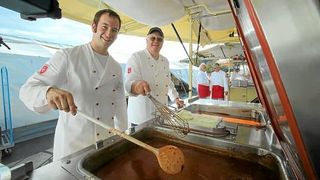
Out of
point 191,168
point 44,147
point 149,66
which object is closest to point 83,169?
point 191,168

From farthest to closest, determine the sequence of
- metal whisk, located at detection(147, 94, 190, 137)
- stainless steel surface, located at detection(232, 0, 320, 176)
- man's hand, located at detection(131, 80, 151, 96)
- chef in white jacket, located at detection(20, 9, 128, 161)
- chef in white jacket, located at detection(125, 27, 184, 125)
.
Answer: chef in white jacket, located at detection(125, 27, 184, 125) → man's hand, located at detection(131, 80, 151, 96) → chef in white jacket, located at detection(20, 9, 128, 161) → metal whisk, located at detection(147, 94, 190, 137) → stainless steel surface, located at detection(232, 0, 320, 176)

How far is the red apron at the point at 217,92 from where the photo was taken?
5.71 metres

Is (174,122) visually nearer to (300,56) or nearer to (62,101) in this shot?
(62,101)

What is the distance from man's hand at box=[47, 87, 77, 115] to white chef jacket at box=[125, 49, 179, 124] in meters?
1.14

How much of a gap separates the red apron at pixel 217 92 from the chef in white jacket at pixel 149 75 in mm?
3756

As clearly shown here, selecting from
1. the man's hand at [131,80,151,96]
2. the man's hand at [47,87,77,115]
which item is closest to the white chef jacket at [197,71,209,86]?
the man's hand at [131,80,151,96]

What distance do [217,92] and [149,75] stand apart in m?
4.09

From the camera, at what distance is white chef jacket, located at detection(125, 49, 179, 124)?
208 cm

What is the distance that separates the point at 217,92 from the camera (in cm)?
578

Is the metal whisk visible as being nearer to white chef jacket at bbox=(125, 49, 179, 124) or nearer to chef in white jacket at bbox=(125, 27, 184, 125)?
chef in white jacket at bbox=(125, 27, 184, 125)

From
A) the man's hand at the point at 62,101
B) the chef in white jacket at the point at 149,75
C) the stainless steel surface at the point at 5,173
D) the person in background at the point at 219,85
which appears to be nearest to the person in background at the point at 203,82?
the person in background at the point at 219,85

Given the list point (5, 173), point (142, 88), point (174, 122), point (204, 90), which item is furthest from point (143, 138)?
point (204, 90)

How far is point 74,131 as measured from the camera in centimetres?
130

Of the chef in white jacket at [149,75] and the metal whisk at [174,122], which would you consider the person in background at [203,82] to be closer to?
the chef in white jacket at [149,75]
